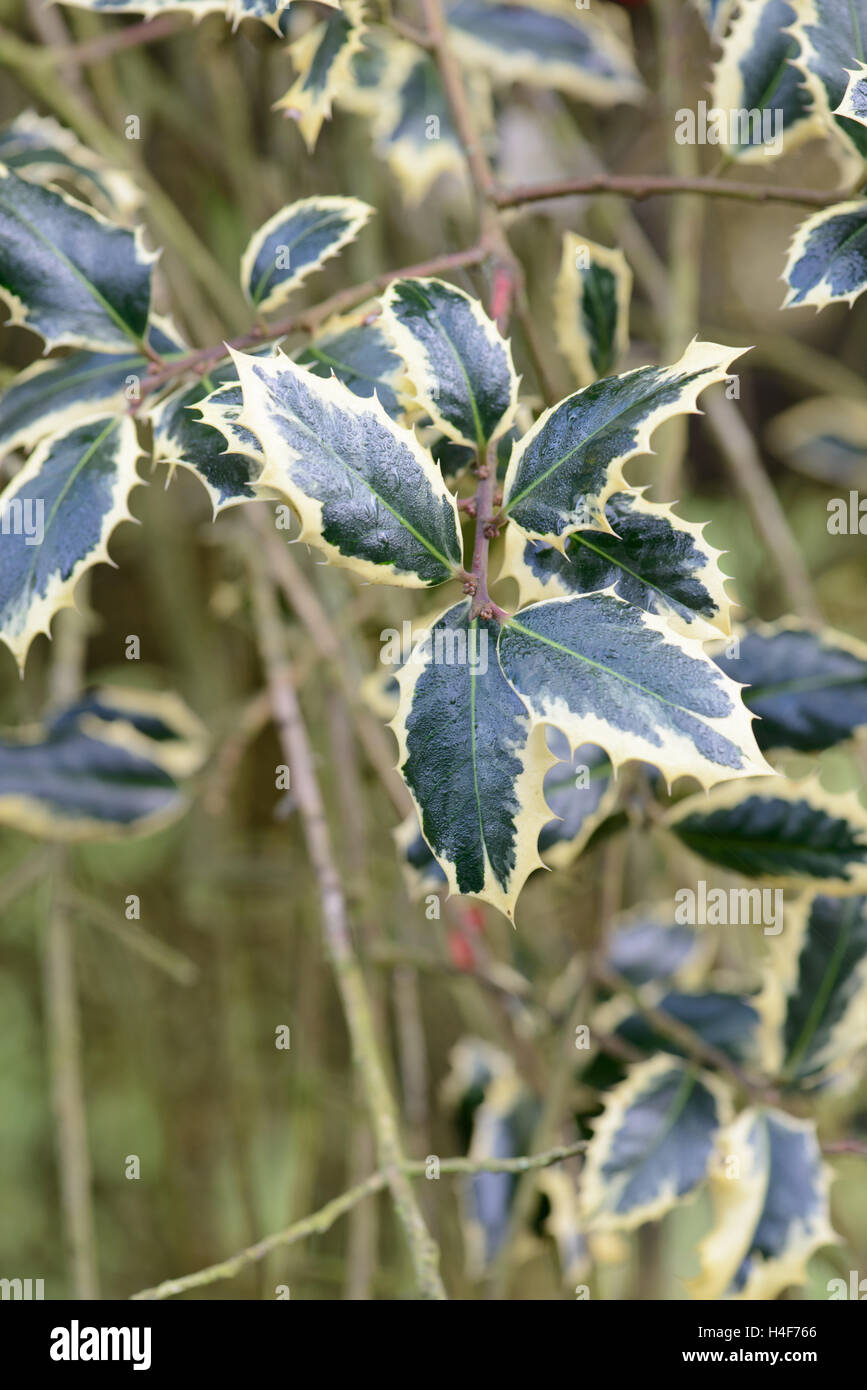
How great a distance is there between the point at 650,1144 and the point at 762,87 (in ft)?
2.18

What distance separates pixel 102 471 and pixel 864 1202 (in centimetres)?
153

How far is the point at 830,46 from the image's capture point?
58 centimetres

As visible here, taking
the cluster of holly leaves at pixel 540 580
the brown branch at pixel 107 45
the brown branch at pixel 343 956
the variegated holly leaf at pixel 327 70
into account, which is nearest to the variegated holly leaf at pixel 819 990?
the cluster of holly leaves at pixel 540 580

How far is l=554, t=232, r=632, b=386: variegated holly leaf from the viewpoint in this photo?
708mm

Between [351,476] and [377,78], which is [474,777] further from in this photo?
[377,78]

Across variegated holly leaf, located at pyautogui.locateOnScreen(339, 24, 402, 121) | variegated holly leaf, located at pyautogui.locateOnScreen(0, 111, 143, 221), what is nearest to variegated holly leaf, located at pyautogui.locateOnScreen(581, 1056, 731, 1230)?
variegated holly leaf, located at pyautogui.locateOnScreen(0, 111, 143, 221)

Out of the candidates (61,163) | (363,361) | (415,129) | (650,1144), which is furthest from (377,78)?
(650,1144)

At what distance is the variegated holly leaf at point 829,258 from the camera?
551 millimetres

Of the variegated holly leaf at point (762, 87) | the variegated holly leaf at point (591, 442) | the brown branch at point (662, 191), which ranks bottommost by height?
the variegated holly leaf at point (591, 442)

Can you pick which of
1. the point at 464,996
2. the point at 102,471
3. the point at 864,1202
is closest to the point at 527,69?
the point at 102,471

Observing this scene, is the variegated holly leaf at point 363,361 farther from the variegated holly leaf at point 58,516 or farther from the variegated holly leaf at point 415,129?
the variegated holly leaf at point 415,129

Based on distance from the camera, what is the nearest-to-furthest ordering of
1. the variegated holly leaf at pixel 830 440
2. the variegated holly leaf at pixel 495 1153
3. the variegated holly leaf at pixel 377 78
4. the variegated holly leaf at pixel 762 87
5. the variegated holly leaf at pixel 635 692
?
the variegated holly leaf at pixel 635 692 < the variegated holly leaf at pixel 762 87 < the variegated holly leaf at pixel 495 1153 < the variegated holly leaf at pixel 377 78 < the variegated holly leaf at pixel 830 440

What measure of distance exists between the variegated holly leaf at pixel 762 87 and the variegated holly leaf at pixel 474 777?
1.39ft
